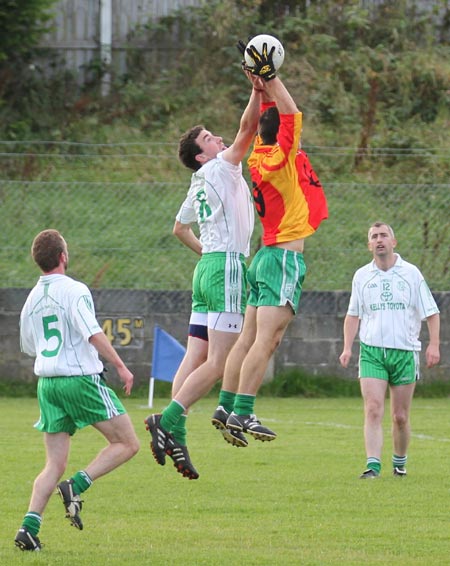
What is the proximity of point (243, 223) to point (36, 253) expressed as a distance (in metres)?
1.67

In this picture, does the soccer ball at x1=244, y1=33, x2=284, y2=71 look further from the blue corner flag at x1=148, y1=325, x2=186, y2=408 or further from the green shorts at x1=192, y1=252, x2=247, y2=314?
the blue corner flag at x1=148, y1=325, x2=186, y2=408

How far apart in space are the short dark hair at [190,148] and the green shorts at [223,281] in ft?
2.29

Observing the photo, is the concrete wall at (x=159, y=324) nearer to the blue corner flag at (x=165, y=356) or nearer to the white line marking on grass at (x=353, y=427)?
the blue corner flag at (x=165, y=356)

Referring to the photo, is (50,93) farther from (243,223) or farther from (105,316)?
(243,223)

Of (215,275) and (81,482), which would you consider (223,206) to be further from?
(81,482)

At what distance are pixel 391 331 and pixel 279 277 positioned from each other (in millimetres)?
3043

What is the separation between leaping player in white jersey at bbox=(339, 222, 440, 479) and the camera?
1145cm

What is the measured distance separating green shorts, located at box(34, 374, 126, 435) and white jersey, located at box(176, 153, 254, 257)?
149cm

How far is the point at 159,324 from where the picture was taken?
18.3m

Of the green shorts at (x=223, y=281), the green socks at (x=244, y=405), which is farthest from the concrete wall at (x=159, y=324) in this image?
the green socks at (x=244, y=405)

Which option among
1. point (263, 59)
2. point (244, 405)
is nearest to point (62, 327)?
point (244, 405)

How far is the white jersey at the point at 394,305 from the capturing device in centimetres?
1160

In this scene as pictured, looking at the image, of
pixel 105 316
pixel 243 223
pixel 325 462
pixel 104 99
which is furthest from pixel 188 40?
pixel 243 223

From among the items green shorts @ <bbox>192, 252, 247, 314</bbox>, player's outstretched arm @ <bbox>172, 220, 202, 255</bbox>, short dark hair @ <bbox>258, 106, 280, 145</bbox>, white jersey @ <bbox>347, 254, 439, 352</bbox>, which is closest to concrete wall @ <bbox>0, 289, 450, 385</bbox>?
white jersey @ <bbox>347, 254, 439, 352</bbox>
